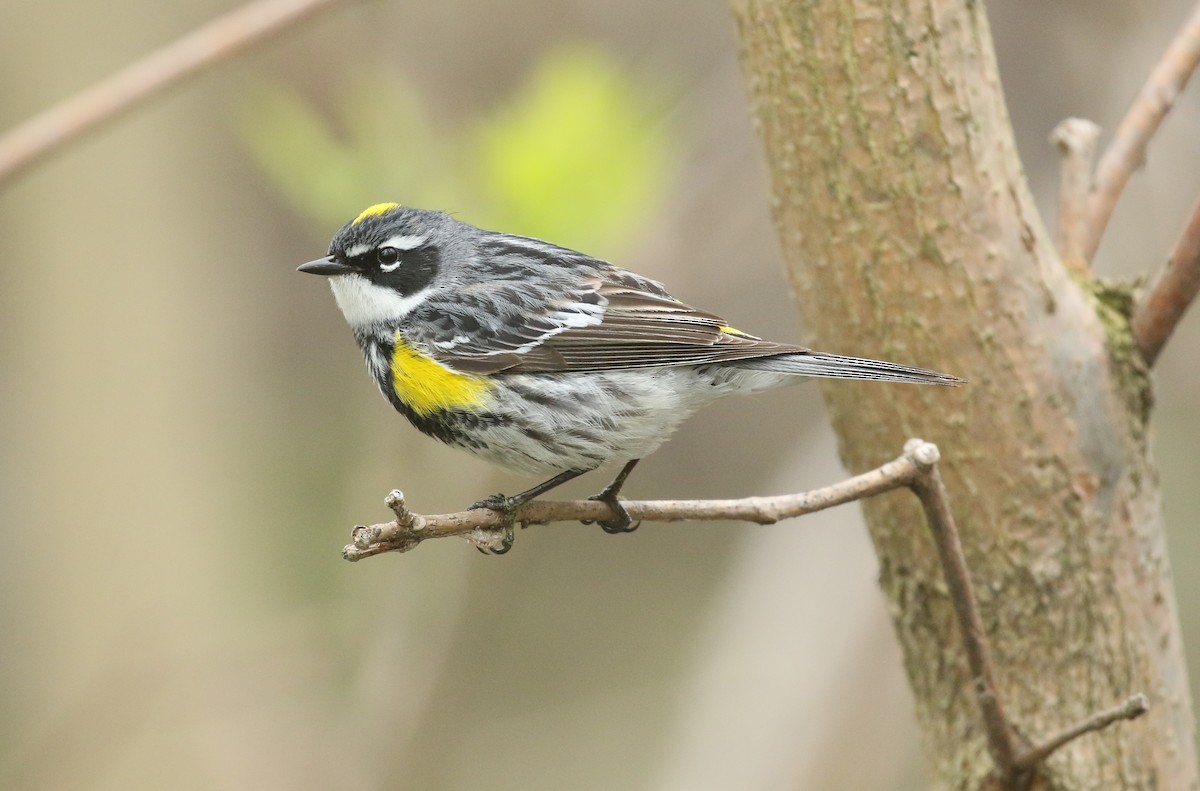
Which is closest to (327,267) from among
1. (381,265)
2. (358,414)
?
(381,265)

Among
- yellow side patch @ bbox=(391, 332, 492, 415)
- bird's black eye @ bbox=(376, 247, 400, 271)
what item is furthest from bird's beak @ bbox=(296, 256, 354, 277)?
yellow side patch @ bbox=(391, 332, 492, 415)

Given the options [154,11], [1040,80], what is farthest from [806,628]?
[154,11]

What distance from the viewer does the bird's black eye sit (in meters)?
4.31

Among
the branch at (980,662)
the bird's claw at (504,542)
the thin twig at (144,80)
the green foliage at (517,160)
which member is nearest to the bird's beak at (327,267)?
the green foliage at (517,160)

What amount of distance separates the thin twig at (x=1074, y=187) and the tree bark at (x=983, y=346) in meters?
0.32

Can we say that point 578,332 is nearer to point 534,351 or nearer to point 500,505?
point 534,351

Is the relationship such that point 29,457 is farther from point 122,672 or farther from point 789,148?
point 789,148

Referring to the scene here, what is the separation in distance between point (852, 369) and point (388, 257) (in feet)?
5.51

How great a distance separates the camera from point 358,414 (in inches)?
310

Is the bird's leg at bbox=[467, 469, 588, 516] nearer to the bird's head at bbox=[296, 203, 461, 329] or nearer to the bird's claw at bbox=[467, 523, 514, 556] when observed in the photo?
the bird's claw at bbox=[467, 523, 514, 556]

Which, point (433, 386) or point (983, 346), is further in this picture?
point (433, 386)

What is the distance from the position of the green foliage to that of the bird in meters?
0.43

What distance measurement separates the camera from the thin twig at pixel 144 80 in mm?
3105

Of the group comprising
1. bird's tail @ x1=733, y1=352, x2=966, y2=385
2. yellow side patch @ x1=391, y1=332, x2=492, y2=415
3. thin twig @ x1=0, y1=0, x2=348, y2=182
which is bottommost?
bird's tail @ x1=733, y1=352, x2=966, y2=385
